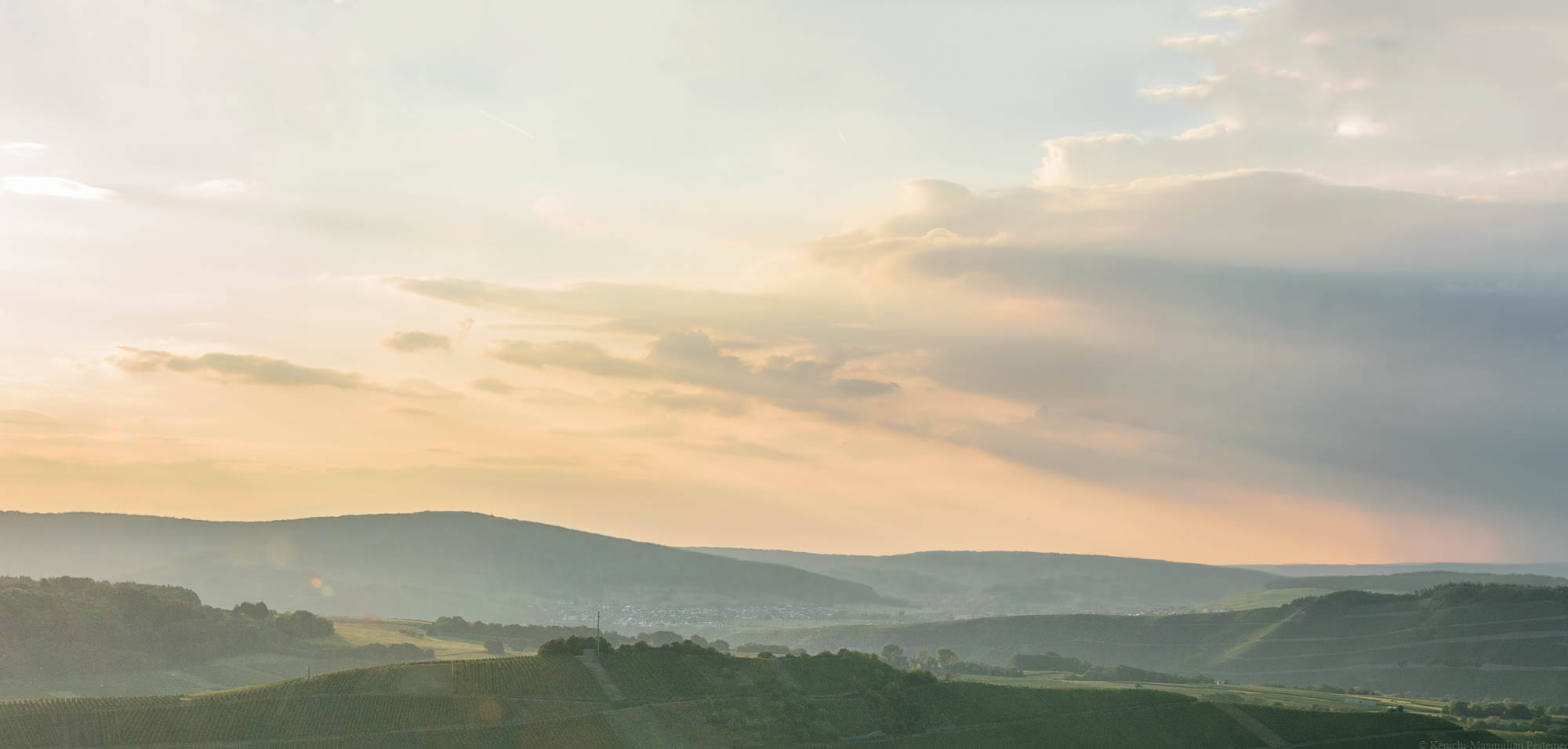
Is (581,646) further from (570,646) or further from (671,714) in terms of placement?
(671,714)

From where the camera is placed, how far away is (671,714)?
A: 475 ft

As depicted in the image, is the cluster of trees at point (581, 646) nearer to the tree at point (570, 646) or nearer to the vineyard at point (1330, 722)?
the tree at point (570, 646)

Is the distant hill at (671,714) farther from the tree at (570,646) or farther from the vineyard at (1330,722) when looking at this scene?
the tree at (570,646)

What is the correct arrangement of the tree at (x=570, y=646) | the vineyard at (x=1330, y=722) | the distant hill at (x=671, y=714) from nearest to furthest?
1. the distant hill at (x=671, y=714)
2. the tree at (x=570, y=646)
3. the vineyard at (x=1330, y=722)

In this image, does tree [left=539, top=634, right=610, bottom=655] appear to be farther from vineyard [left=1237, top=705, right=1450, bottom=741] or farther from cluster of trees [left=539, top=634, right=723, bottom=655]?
vineyard [left=1237, top=705, right=1450, bottom=741]

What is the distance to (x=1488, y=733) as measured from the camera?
17312 centimetres

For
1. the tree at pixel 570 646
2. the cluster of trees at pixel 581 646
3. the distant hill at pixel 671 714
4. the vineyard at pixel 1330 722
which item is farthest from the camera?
the vineyard at pixel 1330 722

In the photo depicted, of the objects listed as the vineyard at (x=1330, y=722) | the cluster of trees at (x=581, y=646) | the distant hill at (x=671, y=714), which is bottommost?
the vineyard at (x=1330, y=722)

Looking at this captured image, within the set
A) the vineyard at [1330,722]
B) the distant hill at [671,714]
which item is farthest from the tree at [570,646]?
the vineyard at [1330,722]

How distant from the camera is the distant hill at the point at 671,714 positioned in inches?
4847

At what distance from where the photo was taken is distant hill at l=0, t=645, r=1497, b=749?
404 ft

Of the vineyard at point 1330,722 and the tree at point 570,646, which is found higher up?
the tree at point 570,646

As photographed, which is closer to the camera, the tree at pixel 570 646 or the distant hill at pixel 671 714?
the distant hill at pixel 671 714

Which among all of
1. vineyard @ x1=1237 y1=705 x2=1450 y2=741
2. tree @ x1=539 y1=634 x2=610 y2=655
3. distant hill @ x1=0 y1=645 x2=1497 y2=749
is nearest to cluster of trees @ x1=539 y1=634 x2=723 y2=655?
tree @ x1=539 y1=634 x2=610 y2=655
